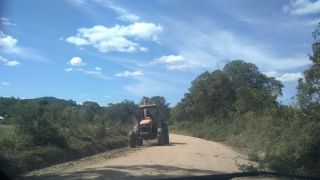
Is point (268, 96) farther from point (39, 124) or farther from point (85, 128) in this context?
point (39, 124)

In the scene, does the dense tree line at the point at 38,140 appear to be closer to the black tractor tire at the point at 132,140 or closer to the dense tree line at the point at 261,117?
the black tractor tire at the point at 132,140

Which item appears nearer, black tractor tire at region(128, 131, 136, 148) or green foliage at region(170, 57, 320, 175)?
green foliage at region(170, 57, 320, 175)

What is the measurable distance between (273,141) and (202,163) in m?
7.34

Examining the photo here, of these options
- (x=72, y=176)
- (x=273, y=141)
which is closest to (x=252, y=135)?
(x=273, y=141)

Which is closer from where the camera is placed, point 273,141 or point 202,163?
point 202,163

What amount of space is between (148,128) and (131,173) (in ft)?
62.7

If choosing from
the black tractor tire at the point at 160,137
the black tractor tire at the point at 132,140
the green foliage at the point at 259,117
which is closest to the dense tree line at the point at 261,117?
Result: the green foliage at the point at 259,117

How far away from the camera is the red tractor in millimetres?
35062

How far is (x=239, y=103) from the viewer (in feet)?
207

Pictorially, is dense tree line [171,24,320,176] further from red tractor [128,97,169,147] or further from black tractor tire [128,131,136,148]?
black tractor tire [128,131,136,148]

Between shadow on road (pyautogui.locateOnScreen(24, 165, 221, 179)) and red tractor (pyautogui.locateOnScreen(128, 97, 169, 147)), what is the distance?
16118 mm

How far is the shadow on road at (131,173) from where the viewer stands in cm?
1592

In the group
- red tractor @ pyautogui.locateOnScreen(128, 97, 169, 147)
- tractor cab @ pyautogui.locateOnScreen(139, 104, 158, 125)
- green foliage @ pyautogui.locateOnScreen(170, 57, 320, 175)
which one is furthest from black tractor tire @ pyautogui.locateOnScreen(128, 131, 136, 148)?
green foliage @ pyautogui.locateOnScreen(170, 57, 320, 175)

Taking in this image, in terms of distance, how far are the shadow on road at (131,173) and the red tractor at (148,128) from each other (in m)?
16.1
